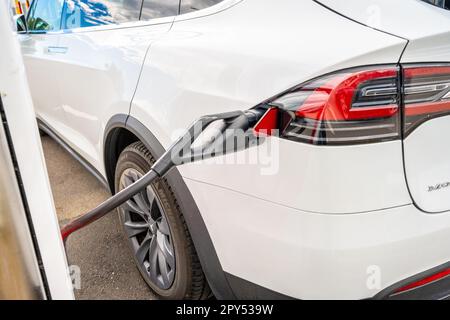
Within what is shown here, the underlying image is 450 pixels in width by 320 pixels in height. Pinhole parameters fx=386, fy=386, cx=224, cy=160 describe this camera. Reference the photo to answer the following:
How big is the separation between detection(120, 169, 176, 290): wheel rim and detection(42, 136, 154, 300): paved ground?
211 millimetres

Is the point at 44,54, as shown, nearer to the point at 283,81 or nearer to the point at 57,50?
the point at 57,50

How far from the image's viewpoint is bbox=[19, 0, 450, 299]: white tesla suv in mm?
1149

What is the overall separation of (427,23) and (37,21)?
10.8 feet

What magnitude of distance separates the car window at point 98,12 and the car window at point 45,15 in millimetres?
200

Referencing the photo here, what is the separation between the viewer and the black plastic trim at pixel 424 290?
1272mm

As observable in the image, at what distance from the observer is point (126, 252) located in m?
2.57

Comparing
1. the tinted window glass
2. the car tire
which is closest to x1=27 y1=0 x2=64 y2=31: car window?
the tinted window glass

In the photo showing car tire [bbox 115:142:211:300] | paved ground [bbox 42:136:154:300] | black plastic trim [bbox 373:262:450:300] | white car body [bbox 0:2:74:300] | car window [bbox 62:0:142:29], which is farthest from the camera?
paved ground [bbox 42:136:154:300]

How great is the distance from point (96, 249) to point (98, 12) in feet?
5.02

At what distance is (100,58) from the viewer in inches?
86.3

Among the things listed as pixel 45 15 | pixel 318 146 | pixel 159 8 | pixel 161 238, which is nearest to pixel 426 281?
pixel 318 146

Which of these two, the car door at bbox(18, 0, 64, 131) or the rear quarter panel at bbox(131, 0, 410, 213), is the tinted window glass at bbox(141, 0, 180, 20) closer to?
the rear quarter panel at bbox(131, 0, 410, 213)

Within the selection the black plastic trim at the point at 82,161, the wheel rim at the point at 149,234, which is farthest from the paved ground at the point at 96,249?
the black plastic trim at the point at 82,161
